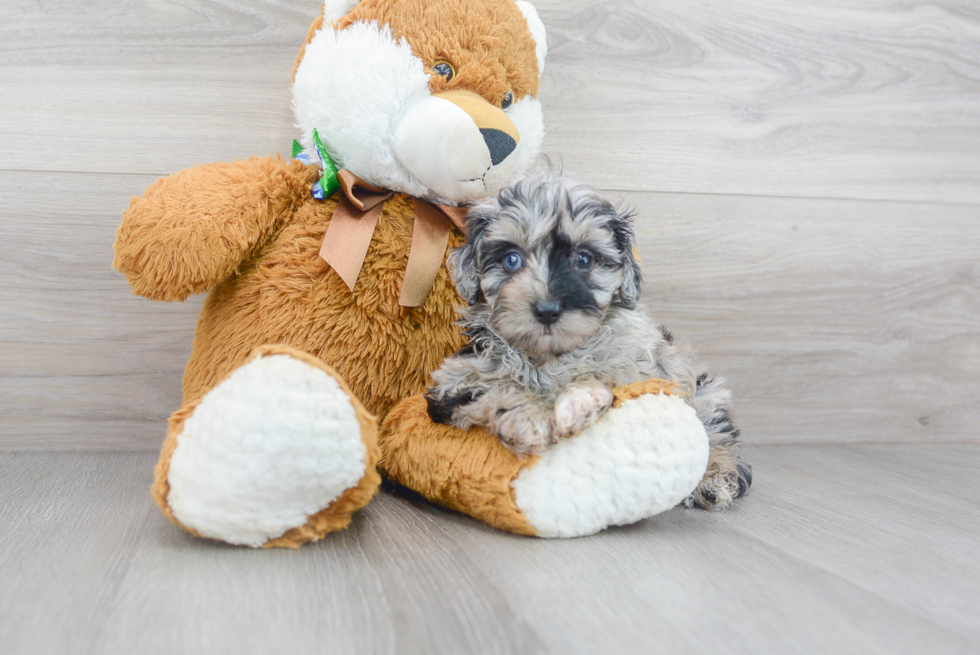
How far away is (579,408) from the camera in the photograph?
1227 mm

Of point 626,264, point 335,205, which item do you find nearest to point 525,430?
point 626,264

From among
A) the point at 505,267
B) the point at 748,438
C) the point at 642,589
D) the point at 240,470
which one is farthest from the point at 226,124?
the point at 748,438

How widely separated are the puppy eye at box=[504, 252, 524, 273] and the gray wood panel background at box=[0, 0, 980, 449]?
2.46ft

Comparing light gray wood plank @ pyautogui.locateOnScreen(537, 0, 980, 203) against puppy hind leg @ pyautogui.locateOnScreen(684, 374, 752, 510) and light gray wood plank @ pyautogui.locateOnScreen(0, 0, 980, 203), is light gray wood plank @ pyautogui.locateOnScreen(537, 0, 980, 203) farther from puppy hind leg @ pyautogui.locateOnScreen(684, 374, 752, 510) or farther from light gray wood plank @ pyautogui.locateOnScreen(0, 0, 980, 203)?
puppy hind leg @ pyautogui.locateOnScreen(684, 374, 752, 510)

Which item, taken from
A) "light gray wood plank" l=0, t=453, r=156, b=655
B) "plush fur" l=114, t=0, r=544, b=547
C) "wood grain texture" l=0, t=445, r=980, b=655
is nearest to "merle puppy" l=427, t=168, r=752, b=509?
"plush fur" l=114, t=0, r=544, b=547

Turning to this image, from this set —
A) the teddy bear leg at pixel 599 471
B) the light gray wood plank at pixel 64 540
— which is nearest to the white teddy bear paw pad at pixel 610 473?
the teddy bear leg at pixel 599 471

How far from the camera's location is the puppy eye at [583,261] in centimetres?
131

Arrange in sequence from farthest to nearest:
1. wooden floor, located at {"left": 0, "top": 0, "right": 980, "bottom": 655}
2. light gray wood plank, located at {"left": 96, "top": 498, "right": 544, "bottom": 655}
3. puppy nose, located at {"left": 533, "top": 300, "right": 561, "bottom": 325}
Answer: puppy nose, located at {"left": 533, "top": 300, "right": 561, "bottom": 325}
wooden floor, located at {"left": 0, "top": 0, "right": 980, "bottom": 655}
light gray wood plank, located at {"left": 96, "top": 498, "right": 544, "bottom": 655}

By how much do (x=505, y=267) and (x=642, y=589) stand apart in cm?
60

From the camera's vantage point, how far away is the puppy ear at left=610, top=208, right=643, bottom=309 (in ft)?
4.46

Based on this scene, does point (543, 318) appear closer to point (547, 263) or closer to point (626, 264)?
point (547, 263)

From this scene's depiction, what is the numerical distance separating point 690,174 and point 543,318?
107 centimetres

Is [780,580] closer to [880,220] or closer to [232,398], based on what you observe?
[232,398]

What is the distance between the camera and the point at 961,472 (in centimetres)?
199
